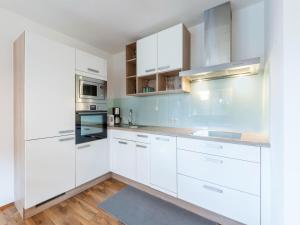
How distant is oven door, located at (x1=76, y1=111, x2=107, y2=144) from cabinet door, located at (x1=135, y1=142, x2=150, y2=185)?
0.68 meters

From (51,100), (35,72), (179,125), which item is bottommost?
(179,125)

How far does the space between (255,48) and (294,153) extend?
→ 1.55 m

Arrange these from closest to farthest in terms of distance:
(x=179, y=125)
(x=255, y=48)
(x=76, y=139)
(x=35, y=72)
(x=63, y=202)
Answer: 1. (x=35, y=72)
2. (x=255, y=48)
3. (x=63, y=202)
4. (x=76, y=139)
5. (x=179, y=125)

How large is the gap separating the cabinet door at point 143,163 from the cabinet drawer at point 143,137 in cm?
6

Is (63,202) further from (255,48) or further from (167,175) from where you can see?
(255,48)

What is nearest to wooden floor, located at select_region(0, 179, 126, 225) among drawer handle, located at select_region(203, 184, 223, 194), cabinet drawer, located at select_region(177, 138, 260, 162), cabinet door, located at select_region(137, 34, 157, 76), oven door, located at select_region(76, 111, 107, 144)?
oven door, located at select_region(76, 111, 107, 144)

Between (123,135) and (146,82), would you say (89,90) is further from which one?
(146,82)

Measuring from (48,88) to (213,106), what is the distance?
213cm

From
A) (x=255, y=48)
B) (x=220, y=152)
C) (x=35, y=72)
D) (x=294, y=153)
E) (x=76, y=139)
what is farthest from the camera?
(x=76, y=139)

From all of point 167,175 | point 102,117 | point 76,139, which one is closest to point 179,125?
point 167,175

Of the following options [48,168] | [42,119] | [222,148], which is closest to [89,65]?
[42,119]

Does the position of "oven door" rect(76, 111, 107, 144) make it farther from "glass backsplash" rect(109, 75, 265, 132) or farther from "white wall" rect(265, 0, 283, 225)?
"white wall" rect(265, 0, 283, 225)

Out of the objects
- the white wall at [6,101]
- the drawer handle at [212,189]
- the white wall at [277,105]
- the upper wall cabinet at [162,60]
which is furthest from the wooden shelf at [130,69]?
the white wall at [277,105]

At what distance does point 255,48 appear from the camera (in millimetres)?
1718
